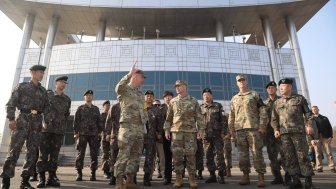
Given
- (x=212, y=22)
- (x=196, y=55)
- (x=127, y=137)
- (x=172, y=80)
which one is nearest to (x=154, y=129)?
(x=127, y=137)

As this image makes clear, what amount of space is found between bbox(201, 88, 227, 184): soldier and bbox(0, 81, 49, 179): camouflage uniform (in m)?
3.41

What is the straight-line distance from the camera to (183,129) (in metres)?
5.16

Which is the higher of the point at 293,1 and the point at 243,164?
the point at 293,1

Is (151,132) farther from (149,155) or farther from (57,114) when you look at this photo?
(57,114)

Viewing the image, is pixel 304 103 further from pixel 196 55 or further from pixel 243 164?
pixel 196 55

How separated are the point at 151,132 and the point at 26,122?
8.17 ft

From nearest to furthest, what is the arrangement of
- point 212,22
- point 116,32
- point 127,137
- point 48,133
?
point 127,137 → point 48,133 → point 212,22 → point 116,32

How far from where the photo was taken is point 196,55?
1988cm

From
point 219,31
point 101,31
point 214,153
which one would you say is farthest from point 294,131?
point 101,31

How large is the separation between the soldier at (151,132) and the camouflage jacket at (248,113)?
1.63 metres

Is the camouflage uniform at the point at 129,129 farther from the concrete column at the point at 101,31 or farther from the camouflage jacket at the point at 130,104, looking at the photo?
the concrete column at the point at 101,31

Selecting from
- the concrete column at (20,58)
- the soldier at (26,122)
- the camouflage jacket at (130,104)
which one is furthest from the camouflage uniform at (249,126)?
the concrete column at (20,58)

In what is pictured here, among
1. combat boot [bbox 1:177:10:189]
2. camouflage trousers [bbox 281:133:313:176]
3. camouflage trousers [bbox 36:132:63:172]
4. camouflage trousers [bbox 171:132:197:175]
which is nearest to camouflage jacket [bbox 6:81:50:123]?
camouflage trousers [bbox 36:132:63:172]

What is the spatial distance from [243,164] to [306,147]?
1.17 m
